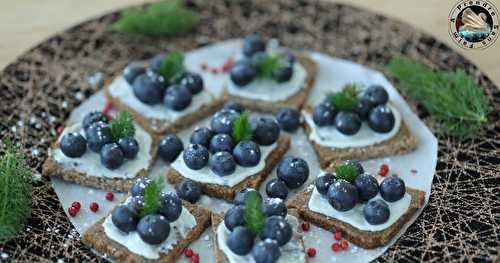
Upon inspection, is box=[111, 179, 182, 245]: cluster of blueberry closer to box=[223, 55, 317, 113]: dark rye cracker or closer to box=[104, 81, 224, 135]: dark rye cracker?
box=[104, 81, 224, 135]: dark rye cracker

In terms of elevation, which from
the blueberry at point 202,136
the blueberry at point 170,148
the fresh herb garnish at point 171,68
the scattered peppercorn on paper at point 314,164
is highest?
the fresh herb garnish at point 171,68

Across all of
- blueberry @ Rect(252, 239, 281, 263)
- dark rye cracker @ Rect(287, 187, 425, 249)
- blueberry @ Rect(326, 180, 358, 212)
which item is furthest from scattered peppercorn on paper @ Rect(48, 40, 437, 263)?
blueberry @ Rect(252, 239, 281, 263)

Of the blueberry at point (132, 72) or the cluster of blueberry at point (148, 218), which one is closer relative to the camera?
the cluster of blueberry at point (148, 218)

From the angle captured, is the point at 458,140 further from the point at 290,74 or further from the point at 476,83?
the point at 290,74

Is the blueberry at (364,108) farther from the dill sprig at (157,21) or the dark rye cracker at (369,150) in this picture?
the dill sprig at (157,21)

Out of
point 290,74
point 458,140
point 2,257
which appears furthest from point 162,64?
point 458,140

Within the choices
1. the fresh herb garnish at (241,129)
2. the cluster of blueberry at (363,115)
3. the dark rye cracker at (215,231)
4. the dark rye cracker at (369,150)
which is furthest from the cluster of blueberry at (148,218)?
the cluster of blueberry at (363,115)
